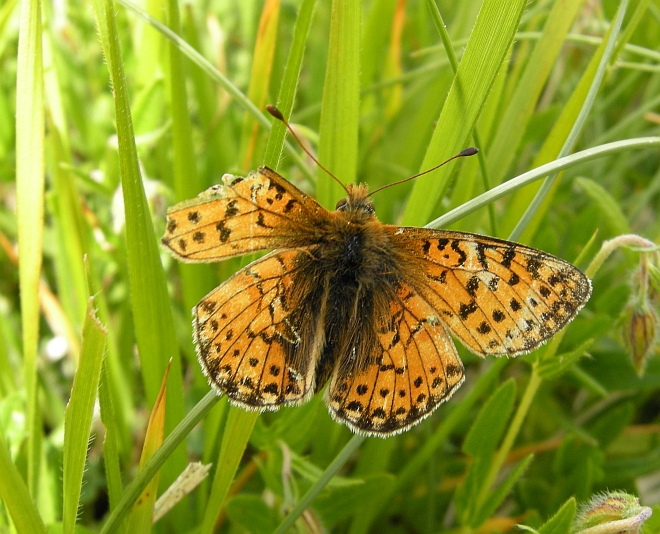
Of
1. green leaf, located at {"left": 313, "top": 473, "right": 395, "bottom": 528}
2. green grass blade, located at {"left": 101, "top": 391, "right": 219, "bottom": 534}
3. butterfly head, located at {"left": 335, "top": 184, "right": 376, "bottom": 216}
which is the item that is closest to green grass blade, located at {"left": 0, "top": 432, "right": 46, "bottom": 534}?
green grass blade, located at {"left": 101, "top": 391, "right": 219, "bottom": 534}

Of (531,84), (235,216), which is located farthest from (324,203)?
(531,84)

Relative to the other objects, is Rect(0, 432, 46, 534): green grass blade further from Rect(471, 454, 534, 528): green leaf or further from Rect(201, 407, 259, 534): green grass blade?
Rect(471, 454, 534, 528): green leaf

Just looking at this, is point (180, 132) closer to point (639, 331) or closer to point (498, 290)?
point (498, 290)

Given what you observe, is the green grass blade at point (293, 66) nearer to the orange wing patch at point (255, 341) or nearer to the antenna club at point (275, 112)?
the antenna club at point (275, 112)

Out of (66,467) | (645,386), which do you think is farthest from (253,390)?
(645,386)

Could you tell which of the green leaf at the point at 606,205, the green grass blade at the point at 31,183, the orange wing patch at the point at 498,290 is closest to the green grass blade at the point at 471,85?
the orange wing patch at the point at 498,290
